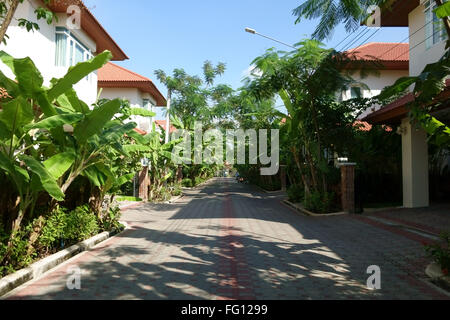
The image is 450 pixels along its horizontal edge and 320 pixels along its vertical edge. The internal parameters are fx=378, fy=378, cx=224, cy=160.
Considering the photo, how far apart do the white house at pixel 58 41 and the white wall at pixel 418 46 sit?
39.6 feet

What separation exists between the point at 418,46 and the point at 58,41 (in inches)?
539

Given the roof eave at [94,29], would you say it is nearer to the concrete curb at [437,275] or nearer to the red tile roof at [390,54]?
the concrete curb at [437,275]

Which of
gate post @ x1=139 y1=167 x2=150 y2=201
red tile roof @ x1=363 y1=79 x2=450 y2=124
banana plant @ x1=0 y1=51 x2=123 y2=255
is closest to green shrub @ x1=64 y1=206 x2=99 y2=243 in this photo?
banana plant @ x1=0 y1=51 x2=123 y2=255

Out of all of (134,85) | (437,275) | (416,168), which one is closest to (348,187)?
(416,168)

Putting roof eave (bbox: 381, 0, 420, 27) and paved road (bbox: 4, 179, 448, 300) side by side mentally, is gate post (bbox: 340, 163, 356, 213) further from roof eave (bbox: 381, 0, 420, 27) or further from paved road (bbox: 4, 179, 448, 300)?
roof eave (bbox: 381, 0, 420, 27)

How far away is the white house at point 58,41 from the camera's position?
1134 centimetres

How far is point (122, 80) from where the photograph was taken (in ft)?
75.4

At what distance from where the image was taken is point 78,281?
553 cm

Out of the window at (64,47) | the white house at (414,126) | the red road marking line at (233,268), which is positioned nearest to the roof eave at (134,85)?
the window at (64,47)
